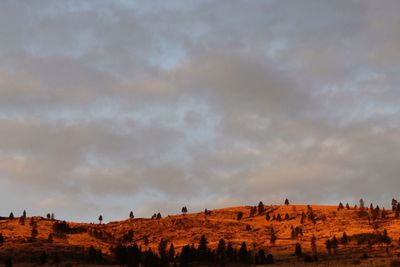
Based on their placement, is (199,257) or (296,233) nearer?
(199,257)

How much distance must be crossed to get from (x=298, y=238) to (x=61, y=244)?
79.8m

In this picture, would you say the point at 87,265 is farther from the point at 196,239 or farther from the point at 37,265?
the point at 196,239

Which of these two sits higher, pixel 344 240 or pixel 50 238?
pixel 50 238

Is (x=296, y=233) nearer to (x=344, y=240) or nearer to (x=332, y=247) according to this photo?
(x=344, y=240)

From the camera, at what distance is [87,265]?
5399 inches

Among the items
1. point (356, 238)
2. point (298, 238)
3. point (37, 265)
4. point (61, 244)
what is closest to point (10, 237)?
point (61, 244)

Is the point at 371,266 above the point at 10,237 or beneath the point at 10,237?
beneath

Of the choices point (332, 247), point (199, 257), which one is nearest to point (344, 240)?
point (332, 247)

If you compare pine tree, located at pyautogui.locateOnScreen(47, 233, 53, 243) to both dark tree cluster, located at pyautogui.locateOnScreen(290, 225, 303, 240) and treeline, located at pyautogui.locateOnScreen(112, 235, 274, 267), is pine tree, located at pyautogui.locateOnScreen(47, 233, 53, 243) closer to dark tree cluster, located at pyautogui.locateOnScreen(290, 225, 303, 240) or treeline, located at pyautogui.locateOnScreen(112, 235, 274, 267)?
treeline, located at pyautogui.locateOnScreen(112, 235, 274, 267)

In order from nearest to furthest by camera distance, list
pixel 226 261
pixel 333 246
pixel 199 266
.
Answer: pixel 199 266 < pixel 226 261 < pixel 333 246

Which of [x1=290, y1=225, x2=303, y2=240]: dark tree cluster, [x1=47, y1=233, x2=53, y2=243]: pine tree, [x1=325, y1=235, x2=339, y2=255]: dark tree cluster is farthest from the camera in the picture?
[x1=290, y1=225, x2=303, y2=240]: dark tree cluster

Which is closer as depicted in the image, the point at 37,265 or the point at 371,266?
the point at 371,266

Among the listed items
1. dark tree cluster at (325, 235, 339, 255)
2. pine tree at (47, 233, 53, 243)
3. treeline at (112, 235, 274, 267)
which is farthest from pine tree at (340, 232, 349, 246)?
pine tree at (47, 233, 53, 243)

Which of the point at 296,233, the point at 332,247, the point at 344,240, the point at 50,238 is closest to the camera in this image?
the point at 332,247
